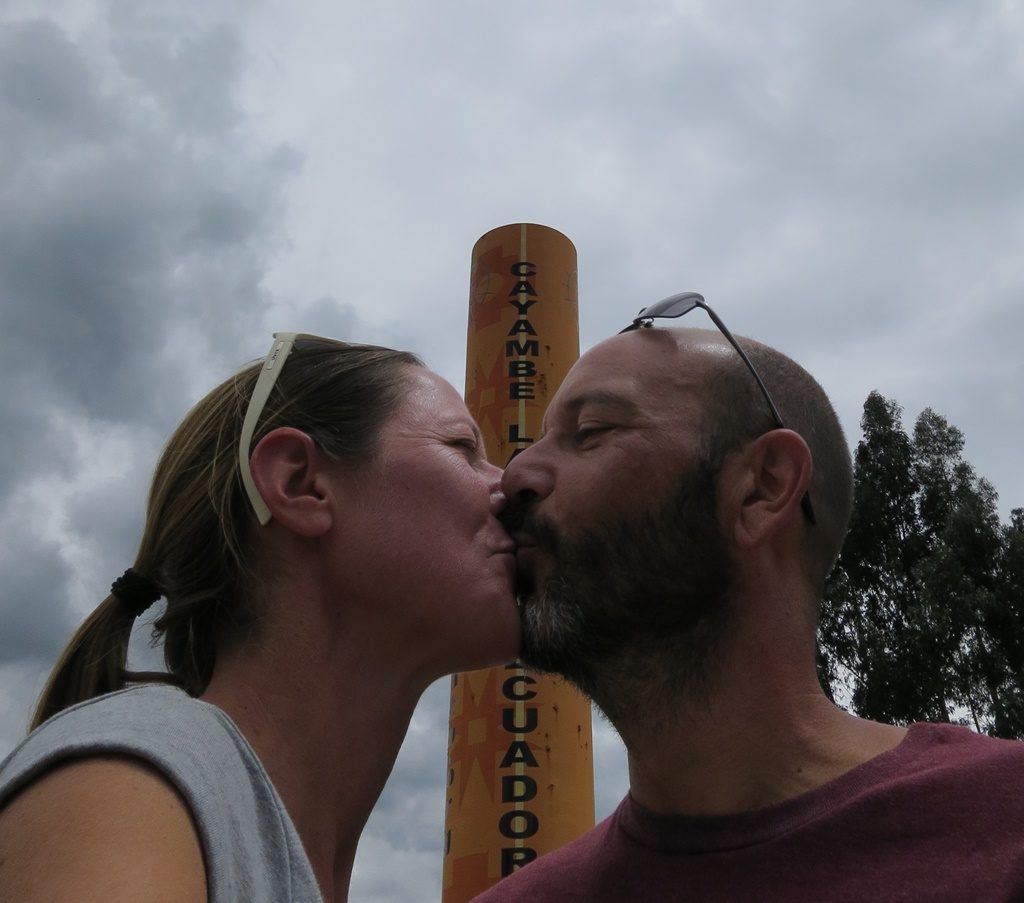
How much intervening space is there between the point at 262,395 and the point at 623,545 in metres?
1.14

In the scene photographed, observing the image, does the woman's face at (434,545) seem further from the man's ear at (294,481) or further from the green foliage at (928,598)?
the green foliage at (928,598)

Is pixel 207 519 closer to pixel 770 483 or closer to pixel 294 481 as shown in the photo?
pixel 294 481

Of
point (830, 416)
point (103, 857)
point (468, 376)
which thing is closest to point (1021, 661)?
point (468, 376)

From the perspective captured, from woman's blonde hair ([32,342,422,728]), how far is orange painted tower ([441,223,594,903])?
633 cm

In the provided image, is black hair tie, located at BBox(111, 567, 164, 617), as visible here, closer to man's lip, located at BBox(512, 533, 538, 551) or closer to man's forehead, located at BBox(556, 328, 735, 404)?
man's lip, located at BBox(512, 533, 538, 551)

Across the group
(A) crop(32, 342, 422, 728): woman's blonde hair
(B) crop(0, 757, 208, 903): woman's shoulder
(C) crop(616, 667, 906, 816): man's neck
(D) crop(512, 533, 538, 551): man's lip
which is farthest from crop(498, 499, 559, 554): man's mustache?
(B) crop(0, 757, 208, 903): woman's shoulder

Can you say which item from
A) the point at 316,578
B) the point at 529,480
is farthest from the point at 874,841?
the point at 316,578

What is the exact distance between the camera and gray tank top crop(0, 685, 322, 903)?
171cm

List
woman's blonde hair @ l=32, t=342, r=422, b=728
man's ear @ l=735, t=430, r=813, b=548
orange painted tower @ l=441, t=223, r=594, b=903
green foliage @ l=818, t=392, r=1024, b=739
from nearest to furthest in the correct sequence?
woman's blonde hair @ l=32, t=342, r=422, b=728, man's ear @ l=735, t=430, r=813, b=548, orange painted tower @ l=441, t=223, r=594, b=903, green foliage @ l=818, t=392, r=1024, b=739

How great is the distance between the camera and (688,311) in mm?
3490

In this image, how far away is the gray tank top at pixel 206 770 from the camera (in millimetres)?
1707

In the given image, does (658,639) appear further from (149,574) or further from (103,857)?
(103,857)

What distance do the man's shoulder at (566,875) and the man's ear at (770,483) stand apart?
1008 millimetres

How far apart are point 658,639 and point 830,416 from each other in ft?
3.42
